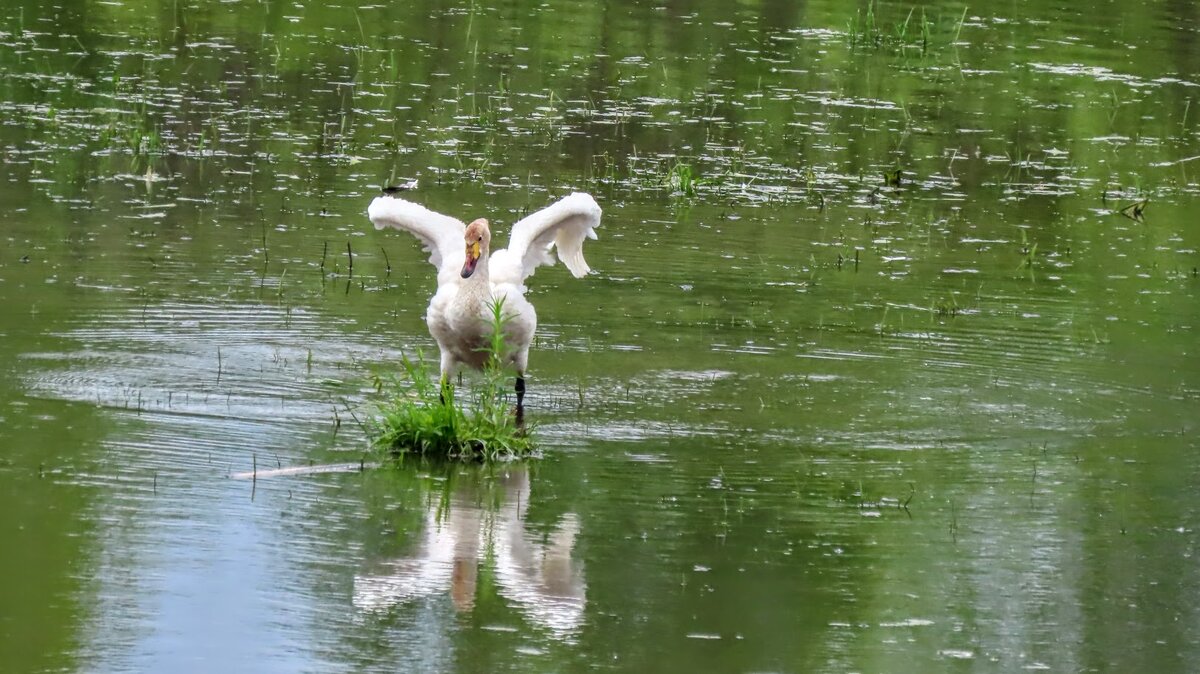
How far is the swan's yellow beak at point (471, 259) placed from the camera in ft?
33.3

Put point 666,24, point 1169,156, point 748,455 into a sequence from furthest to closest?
1. point 666,24
2. point 1169,156
3. point 748,455

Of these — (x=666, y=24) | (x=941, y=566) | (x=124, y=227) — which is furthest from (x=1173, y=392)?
(x=666, y=24)

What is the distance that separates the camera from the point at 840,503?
28.7ft

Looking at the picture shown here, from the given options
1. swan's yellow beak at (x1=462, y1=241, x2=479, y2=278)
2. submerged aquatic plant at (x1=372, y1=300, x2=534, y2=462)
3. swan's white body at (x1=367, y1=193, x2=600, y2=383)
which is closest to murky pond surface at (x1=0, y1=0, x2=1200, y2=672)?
submerged aquatic plant at (x1=372, y1=300, x2=534, y2=462)

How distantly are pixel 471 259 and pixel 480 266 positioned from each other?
114mm

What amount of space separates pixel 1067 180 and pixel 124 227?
8952 millimetres

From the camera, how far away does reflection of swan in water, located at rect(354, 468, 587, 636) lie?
7.20 metres

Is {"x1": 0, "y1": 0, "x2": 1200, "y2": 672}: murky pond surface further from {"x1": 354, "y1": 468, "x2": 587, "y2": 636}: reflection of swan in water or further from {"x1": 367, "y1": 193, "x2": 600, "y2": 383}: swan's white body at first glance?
{"x1": 367, "y1": 193, "x2": 600, "y2": 383}: swan's white body

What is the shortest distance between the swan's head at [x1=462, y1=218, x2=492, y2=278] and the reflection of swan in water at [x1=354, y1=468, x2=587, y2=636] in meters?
1.90

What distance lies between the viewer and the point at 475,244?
33.6ft

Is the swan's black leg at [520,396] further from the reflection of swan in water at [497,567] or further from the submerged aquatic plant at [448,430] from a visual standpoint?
the reflection of swan in water at [497,567]

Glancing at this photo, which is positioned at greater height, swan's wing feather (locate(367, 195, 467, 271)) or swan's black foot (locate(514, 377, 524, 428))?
swan's wing feather (locate(367, 195, 467, 271))

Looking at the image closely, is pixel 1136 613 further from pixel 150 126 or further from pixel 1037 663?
pixel 150 126

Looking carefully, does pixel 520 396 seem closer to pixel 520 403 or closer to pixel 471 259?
pixel 520 403
